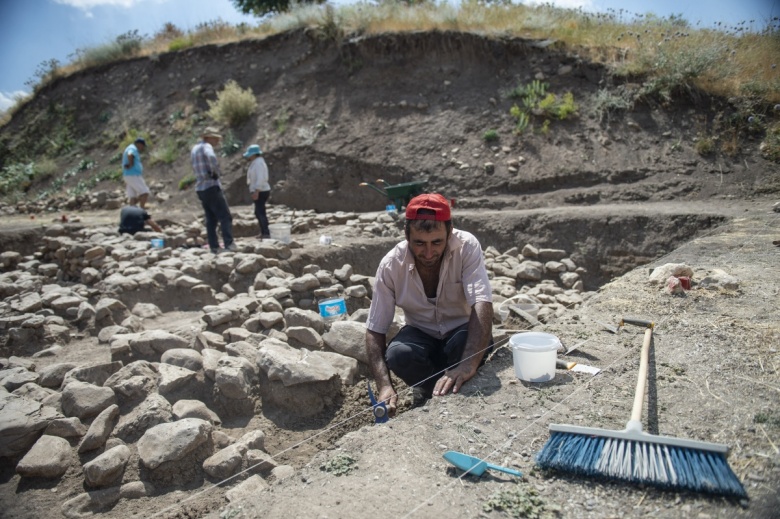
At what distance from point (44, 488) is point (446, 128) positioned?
9.72 metres

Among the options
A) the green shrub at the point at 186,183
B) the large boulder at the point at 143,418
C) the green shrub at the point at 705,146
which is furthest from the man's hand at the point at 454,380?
the green shrub at the point at 186,183

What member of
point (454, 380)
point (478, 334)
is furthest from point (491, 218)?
point (454, 380)

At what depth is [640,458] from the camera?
182 cm

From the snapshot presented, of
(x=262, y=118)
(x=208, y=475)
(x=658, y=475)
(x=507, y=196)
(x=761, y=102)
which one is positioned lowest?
(x=208, y=475)

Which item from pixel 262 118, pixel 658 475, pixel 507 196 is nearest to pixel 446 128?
pixel 507 196

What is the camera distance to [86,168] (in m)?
14.3

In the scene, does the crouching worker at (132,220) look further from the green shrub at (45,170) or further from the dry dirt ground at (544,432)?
the green shrub at (45,170)

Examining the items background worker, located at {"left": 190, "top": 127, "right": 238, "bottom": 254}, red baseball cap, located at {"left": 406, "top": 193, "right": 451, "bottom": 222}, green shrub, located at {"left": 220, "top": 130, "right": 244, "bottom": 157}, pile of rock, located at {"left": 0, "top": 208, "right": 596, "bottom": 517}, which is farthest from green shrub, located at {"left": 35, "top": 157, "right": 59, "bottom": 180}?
red baseball cap, located at {"left": 406, "top": 193, "right": 451, "bottom": 222}

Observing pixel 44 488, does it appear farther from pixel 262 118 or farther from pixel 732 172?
pixel 262 118

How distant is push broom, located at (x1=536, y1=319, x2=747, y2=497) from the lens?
5.58 ft

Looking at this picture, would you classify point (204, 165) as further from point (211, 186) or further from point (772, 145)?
point (772, 145)

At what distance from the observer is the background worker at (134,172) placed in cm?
885

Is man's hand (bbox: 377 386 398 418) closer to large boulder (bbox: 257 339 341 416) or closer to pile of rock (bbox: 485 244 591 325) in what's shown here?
large boulder (bbox: 257 339 341 416)

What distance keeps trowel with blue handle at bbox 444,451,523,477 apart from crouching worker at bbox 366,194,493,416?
0.63 metres
